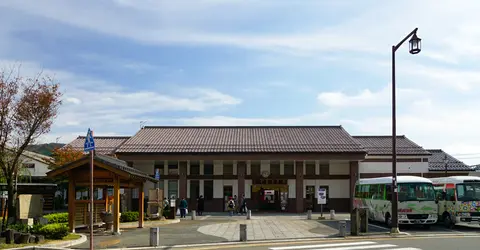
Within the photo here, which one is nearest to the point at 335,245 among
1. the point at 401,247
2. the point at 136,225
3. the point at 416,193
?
the point at 401,247

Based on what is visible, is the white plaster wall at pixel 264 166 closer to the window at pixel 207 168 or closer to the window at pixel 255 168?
the window at pixel 255 168

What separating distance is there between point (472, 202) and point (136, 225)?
16564 millimetres

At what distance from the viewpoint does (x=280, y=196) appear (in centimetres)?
4300

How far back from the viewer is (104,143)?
53688 millimetres

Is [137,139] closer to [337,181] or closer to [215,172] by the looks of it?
[215,172]

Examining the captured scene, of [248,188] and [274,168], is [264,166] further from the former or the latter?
[248,188]

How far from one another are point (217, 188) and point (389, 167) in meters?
15.7

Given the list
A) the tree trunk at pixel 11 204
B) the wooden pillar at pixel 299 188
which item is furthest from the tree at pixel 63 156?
the tree trunk at pixel 11 204

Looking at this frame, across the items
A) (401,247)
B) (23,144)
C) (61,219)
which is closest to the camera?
(401,247)

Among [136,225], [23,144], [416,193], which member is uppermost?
[23,144]

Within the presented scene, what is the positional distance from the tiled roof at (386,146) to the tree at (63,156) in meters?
27.1

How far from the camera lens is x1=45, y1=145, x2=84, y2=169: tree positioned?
44.6 metres

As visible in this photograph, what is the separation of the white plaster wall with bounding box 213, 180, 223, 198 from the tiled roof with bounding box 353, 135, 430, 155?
46.5 ft

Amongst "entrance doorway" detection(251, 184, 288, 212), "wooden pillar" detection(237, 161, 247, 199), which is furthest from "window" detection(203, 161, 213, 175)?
"entrance doorway" detection(251, 184, 288, 212)
